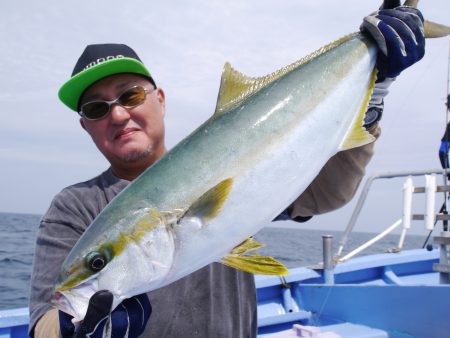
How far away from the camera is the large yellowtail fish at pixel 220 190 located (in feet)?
5.97

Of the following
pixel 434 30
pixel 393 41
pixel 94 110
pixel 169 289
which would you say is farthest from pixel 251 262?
pixel 434 30

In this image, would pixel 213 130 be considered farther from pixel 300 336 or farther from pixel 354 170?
pixel 300 336

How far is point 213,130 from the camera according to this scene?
2.03 m

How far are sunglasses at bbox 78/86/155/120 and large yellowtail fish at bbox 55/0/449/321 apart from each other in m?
0.82

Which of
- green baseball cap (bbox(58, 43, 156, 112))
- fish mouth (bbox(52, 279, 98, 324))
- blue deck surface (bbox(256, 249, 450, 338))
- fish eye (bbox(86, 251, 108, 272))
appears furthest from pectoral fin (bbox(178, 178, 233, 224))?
blue deck surface (bbox(256, 249, 450, 338))

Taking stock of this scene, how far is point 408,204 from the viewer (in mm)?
6305

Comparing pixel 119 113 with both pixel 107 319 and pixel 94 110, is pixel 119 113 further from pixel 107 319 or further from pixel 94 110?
pixel 107 319

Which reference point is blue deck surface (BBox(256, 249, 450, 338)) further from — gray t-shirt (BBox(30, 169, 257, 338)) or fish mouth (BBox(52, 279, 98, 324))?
fish mouth (BBox(52, 279, 98, 324))

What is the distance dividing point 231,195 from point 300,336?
2695 millimetres

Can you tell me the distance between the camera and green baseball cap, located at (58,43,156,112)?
2725 millimetres

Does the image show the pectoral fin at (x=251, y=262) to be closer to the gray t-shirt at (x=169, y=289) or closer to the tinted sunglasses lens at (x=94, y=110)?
the gray t-shirt at (x=169, y=289)

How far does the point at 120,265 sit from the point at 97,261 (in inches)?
3.8

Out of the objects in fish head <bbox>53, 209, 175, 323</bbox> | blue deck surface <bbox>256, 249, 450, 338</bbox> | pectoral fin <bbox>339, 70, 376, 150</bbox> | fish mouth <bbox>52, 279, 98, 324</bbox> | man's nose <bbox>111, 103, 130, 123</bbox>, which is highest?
man's nose <bbox>111, 103, 130, 123</bbox>

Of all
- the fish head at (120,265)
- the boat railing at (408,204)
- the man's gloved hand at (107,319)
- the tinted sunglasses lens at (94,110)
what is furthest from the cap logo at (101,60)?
the boat railing at (408,204)
